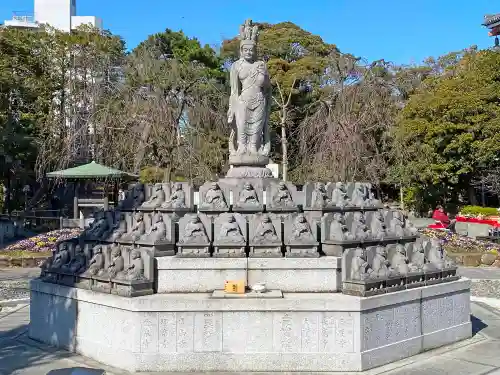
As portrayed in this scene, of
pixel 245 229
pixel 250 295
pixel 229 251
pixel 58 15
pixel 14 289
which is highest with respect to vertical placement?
pixel 58 15

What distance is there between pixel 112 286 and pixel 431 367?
4.02 metres

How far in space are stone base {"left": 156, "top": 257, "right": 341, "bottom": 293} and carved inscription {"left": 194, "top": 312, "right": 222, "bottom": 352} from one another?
24.2 inches

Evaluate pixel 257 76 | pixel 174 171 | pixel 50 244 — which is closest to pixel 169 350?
pixel 257 76

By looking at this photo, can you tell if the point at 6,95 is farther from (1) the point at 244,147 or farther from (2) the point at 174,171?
(1) the point at 244,147

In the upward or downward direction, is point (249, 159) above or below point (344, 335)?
above

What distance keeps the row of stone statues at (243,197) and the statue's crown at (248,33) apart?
95.1 inches

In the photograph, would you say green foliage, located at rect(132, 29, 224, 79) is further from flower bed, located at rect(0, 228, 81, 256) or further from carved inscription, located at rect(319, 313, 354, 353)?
carved inscription, located at rect(319, 313, 354, 353)

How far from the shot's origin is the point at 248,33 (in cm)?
866

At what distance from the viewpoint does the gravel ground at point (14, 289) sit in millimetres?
11500

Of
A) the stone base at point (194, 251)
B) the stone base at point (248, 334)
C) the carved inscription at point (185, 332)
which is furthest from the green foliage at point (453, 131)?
the carved inscription at point (185, 332)

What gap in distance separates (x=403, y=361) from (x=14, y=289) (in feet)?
31.2

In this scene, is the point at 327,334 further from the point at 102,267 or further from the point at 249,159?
the point at 249,159

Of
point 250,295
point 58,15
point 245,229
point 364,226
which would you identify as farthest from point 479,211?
point 58,15

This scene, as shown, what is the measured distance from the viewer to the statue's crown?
8642 mm
